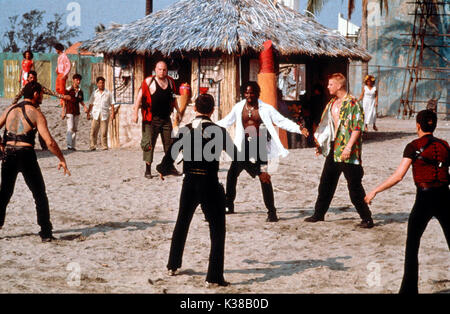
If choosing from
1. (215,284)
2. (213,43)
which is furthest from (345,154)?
(213,43)

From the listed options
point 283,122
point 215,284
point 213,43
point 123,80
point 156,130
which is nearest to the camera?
point 215,284

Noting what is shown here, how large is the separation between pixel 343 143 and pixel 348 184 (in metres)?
0.48

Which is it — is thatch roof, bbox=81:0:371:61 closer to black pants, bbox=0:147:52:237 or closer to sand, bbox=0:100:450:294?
sand, bbox=0:100:450:294

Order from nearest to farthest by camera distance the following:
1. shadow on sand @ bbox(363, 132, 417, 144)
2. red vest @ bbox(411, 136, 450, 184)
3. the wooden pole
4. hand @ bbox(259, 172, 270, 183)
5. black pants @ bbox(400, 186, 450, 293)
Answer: black pants @ bbox(400, 186, 450, 293)
red vest @ bbox(411, 136, 450, 184)
hand @ bbox(259, 172, 270, 183)
the wooden pole
shadow on sand @ bbox(363, 132, 417, 144)

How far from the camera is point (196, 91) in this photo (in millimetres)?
16219

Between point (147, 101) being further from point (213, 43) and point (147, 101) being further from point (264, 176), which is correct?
point (213, 43)

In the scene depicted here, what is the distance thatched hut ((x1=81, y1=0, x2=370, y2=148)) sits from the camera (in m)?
15.7

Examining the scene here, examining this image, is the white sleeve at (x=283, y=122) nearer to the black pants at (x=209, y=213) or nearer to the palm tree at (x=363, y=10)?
the black pants at (x=209, y=213)

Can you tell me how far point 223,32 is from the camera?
51.1ft

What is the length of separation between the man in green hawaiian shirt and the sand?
41cm

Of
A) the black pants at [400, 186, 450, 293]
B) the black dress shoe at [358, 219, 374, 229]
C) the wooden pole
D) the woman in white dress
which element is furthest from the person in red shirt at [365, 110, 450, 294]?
the woman in white dress

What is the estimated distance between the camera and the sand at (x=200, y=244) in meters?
5.64
